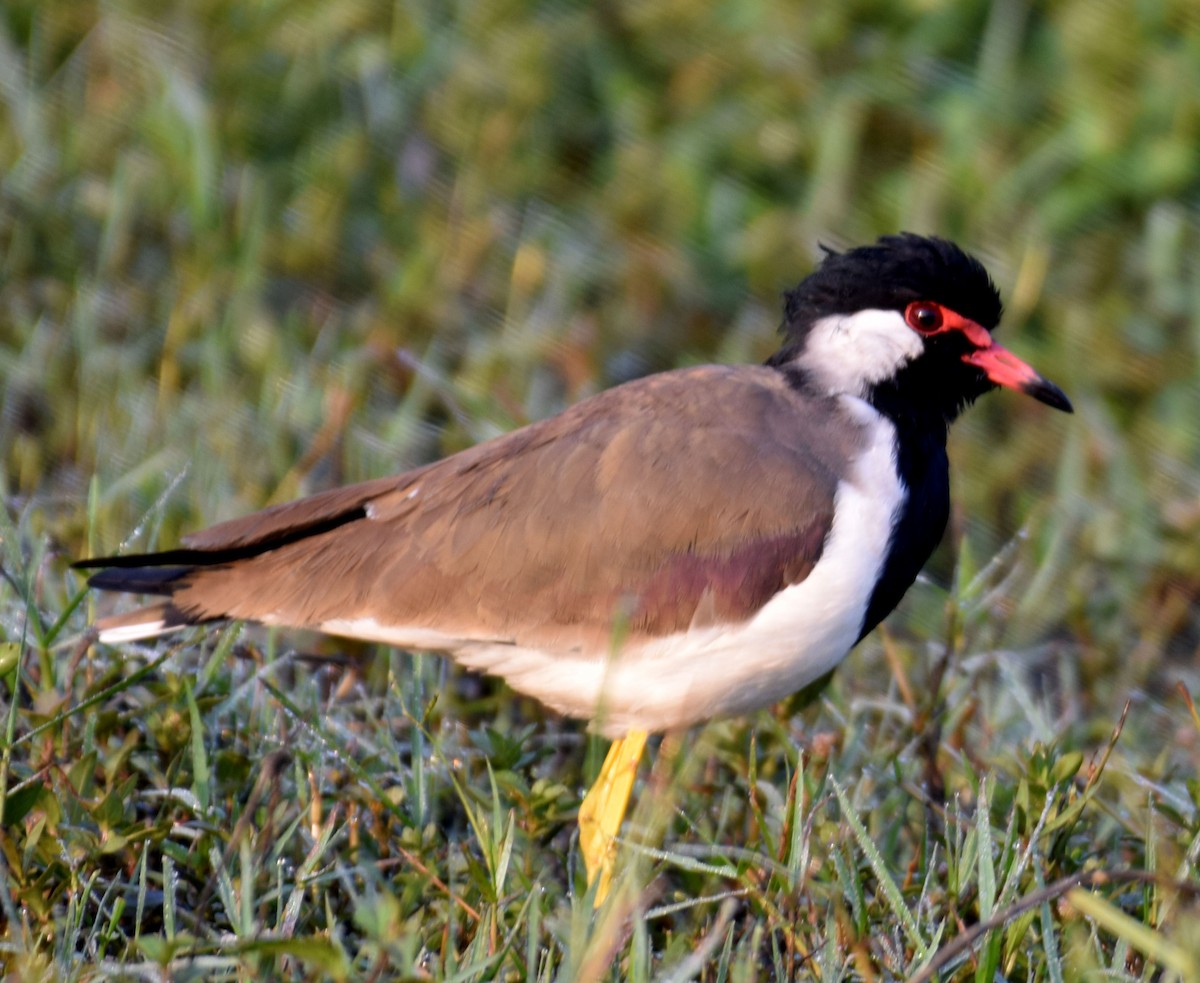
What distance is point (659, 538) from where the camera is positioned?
10.6 ft

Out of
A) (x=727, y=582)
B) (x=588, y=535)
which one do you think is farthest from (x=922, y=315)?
(x=588, y=535)

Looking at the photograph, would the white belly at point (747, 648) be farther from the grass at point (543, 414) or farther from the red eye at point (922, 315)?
the red eye at point (922, 315)

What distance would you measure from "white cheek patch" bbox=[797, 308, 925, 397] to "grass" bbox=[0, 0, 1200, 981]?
51cm

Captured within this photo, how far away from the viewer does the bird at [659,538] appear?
125 inches

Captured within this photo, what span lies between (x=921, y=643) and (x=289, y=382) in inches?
76.3

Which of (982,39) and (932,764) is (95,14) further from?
(932,764)

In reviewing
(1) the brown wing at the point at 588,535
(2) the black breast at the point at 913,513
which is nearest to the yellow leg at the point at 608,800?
(1) the brown wing at the point at 588,535

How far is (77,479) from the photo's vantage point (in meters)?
4.58

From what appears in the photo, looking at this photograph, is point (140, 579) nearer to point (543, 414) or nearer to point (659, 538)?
point (659, 538)

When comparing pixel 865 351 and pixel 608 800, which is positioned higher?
pixel 865 351

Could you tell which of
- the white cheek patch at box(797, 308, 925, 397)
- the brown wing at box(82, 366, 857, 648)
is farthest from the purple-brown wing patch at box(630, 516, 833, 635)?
the white cheek patch at box(797, 308, 925, 397)

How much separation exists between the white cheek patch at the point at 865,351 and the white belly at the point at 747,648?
0.54 feet

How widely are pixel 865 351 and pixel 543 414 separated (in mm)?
1658

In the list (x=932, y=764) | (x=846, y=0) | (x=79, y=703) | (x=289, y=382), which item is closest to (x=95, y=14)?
(x=289, y=382)
